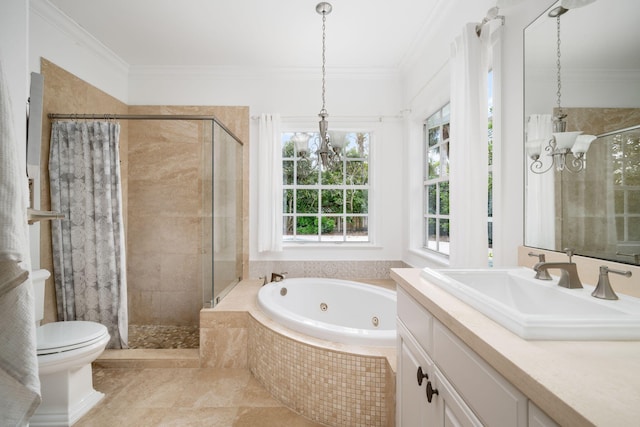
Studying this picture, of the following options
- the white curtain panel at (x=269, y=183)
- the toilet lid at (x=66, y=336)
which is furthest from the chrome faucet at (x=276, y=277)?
the toilet lid at (x=66, y=336)

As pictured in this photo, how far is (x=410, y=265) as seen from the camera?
9.62 feet

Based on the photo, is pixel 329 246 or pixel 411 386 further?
pixel 329 246

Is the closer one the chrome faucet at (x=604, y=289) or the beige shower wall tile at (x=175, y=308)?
the chrome faucet at (x=604, y=289)

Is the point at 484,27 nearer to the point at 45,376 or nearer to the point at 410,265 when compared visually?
the point at 410,265

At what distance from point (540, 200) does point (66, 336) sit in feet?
8.46

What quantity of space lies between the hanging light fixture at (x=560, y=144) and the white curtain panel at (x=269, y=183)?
2.20 metres

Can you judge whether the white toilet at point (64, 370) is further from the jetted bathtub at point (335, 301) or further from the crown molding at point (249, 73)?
the crown molding at point (249, 73)

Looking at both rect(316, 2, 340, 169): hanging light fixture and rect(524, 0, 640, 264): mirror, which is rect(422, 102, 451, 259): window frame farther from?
rect(524, 0, 640, 264): mirror

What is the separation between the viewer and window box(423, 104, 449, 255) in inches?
101

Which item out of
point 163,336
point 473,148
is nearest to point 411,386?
point 473,148

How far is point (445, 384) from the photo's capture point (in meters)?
0.86

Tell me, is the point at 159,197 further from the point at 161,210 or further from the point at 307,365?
the point at 307,365

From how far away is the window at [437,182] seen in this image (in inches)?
101

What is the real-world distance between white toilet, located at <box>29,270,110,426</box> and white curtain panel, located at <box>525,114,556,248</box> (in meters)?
2.41
